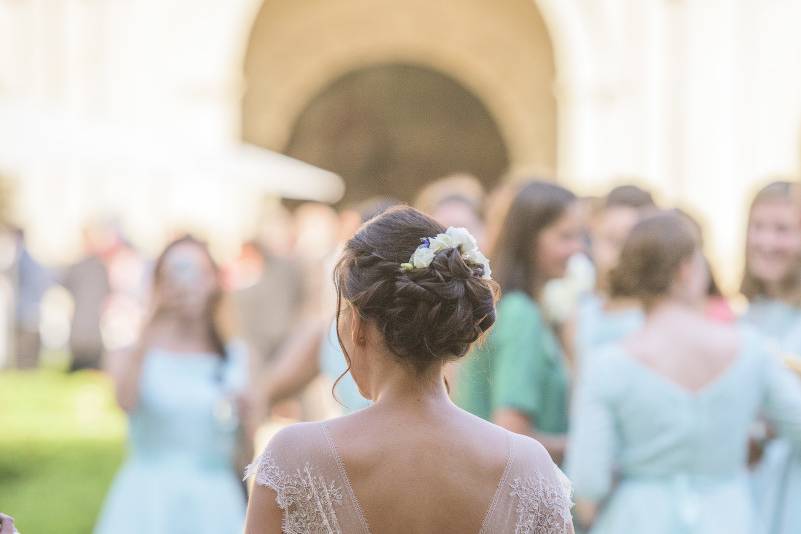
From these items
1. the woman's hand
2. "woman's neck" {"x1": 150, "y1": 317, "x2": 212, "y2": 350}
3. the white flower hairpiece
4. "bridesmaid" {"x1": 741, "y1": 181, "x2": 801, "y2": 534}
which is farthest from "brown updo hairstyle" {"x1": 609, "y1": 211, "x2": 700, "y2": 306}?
the woman's hand

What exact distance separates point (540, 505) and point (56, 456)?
7.39 metres

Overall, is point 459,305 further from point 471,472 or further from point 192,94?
point 192,94

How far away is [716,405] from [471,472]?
1.88 m

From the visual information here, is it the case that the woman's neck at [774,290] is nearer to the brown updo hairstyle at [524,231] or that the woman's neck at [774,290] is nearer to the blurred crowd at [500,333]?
the blurred crowd at [500,333]

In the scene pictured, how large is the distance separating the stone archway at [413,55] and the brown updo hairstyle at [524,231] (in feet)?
58.3

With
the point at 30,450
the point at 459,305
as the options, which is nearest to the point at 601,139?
the point at 30,450

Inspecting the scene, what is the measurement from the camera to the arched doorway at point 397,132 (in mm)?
22906

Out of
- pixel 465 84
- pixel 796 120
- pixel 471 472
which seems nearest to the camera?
pixel 471 472

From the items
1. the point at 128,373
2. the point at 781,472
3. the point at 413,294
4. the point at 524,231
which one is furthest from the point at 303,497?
the point at 128,373

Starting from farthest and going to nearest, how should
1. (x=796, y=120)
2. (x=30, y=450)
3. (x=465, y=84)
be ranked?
1. (x=465, y=84)
2. (x=796, y=120)
3. (x=30, y=450)

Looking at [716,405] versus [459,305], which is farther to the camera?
[716,405]

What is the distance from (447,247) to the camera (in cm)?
254

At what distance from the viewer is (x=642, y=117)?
18.2 meters

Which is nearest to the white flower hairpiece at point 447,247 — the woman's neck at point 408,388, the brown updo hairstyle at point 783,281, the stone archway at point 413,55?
the woman's neck at point 408,388
